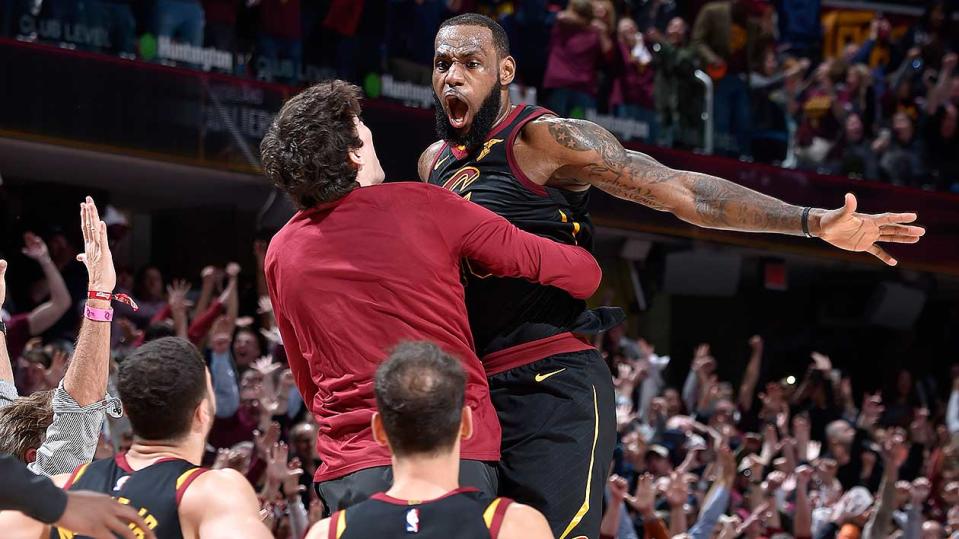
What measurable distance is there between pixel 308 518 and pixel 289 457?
1.10m

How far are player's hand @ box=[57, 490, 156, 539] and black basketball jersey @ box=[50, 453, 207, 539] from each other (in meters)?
0.23

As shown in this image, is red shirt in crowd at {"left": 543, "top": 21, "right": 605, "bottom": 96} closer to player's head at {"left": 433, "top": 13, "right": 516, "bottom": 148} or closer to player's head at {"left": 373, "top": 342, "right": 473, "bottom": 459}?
player's head at {"left": 433, "top": 13, "right": 516, "bottom": 148}

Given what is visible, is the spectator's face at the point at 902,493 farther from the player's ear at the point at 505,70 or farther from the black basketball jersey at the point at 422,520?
the black basketball jersey at the point at 422,520

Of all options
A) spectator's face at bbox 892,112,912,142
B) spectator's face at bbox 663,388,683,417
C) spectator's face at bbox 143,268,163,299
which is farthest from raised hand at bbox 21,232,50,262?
spectator's face at bbox 892,112,912,142

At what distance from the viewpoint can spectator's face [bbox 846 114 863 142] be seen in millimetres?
13492

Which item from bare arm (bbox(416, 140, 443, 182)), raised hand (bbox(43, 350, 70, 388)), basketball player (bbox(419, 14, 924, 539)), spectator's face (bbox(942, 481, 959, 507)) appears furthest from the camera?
spectator's face (bbox(942, 481, 959, 507))

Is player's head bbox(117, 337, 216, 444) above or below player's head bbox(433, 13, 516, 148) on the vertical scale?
below

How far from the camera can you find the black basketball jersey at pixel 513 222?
3.70 metres

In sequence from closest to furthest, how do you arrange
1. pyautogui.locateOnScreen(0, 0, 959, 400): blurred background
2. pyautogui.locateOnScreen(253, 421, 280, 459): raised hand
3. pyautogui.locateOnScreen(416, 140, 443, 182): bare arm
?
pyautogui.locateOnScreen(416, 140, 443, 182): bare arm → pyautogui.locateOnScreen(253, 421, 280, 459): raised hand → pyautogui.locateOnScreen(0, 0, 959, 400): blurred background

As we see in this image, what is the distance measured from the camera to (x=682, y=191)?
3.86m

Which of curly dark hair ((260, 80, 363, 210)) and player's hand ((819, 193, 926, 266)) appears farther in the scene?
player's hand ((819, 193, 926, 266))

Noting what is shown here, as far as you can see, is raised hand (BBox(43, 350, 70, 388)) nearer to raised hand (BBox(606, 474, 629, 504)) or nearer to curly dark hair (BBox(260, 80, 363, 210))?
raised hand (BBox(606, 474, 629, 504))

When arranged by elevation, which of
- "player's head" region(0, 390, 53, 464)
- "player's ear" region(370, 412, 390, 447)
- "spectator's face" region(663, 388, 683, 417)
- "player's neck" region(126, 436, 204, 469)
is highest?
"player's ear" region(370, 412, 390, 447)

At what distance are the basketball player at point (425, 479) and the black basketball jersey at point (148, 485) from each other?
1.24ft
